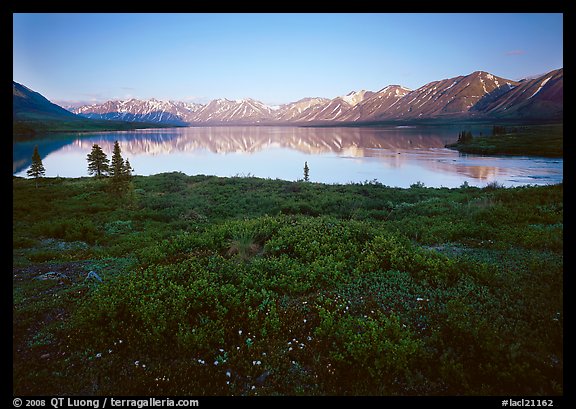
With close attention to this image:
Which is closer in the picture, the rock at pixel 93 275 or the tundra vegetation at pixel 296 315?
the tundra vegetation at pixel 296 315

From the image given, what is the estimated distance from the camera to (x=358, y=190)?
33969mm

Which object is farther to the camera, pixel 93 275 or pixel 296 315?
pixel 93 275

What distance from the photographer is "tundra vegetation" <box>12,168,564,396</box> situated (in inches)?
222

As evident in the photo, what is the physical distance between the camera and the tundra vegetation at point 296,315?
18.5 feet

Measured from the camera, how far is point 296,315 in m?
7.38

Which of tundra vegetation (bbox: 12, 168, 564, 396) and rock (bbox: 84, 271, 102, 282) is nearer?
tundra vegetation (bbox: 12, 168, 564, 396)

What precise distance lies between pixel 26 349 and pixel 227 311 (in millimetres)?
3812

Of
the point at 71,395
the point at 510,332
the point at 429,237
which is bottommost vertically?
the point at 71,395

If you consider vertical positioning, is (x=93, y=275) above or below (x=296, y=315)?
above
